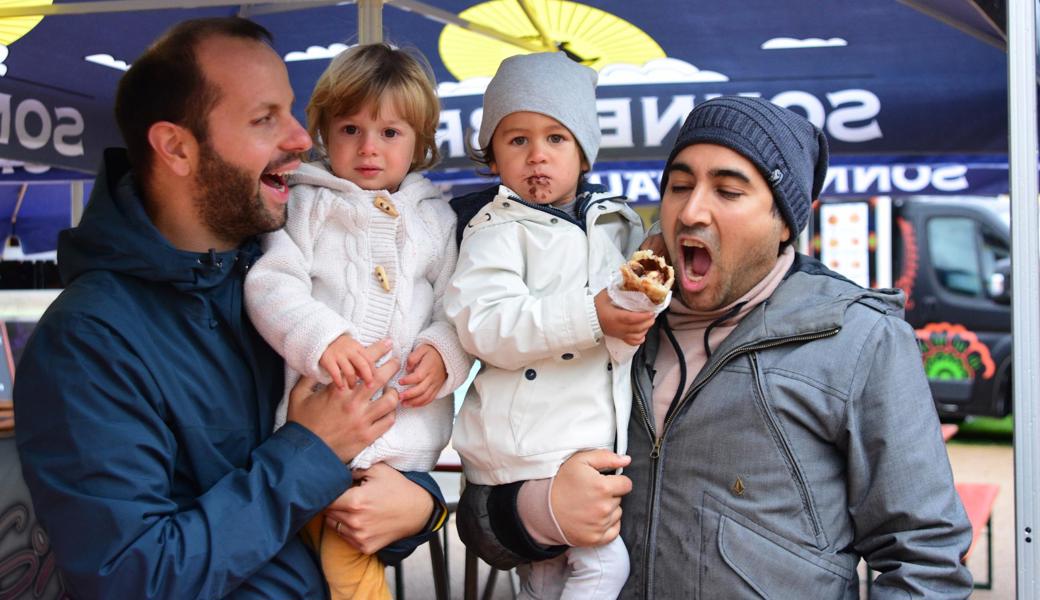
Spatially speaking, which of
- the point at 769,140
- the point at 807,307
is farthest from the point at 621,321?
the point at 769,140

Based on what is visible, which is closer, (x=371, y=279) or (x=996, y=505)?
(x=371, y=279)

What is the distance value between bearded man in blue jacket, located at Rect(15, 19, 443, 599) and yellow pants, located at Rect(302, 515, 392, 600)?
0.14 feet

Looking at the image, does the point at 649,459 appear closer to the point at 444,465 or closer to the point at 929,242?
the point at 444,465

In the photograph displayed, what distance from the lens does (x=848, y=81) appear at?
4664 mm

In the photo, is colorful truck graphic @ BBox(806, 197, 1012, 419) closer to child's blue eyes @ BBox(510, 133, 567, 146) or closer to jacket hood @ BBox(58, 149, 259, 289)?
child's blue eyes @ BBox(510, 133, 567, 146)

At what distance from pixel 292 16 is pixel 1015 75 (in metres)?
3.17

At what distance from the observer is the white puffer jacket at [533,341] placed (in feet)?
7.50

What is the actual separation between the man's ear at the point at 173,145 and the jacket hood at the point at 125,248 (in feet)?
0.34

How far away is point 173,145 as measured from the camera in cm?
236

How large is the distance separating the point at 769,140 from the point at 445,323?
34.6 inches

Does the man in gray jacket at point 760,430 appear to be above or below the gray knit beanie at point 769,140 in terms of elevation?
below

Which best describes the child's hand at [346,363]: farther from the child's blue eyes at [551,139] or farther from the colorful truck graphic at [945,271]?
the colorful truck graphic at [945,271]

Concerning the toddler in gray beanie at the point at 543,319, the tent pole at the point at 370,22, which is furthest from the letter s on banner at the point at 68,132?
the toddler in gray beanie at the point at 543,319

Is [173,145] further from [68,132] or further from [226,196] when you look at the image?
[68,132]
